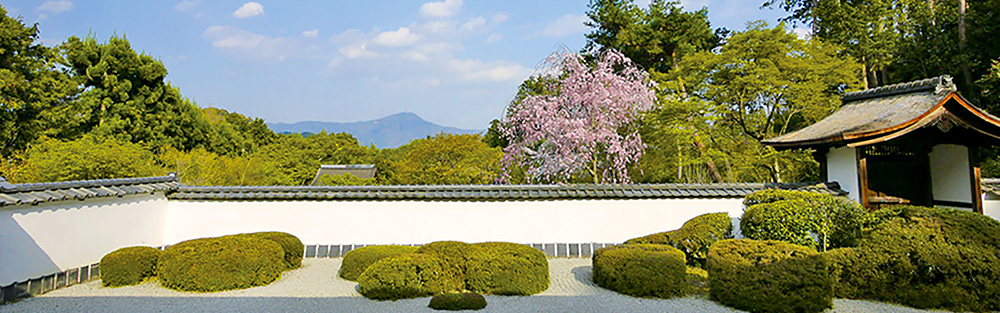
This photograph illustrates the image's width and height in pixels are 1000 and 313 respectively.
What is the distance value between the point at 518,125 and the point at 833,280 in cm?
958

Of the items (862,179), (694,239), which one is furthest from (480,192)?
(862,179)

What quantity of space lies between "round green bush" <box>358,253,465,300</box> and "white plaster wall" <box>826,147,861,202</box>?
587cm

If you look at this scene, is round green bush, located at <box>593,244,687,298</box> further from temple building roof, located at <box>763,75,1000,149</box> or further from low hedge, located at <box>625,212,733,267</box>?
temple building roof, located at <box>763,75,1000,149</box>

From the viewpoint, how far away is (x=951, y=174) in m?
7.38

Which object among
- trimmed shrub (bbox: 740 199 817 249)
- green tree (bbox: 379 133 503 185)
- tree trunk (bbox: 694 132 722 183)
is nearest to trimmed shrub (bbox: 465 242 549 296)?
trimmed shrub (bbox: 740 199 817 249)

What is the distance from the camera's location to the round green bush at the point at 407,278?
4.98 metres

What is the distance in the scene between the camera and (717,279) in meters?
4.84

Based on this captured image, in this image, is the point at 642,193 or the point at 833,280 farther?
the point at 642,193

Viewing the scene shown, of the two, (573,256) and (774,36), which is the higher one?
(774,36)

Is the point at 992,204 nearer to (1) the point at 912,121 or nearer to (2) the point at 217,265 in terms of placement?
(1) the point at 912,121

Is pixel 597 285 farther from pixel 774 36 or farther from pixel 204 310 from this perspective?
pixel 774 36

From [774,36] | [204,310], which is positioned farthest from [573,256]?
[774,36]

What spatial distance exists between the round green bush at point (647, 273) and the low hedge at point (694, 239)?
4.13 feet

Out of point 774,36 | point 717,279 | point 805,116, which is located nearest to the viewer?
point 717,279
